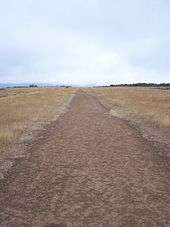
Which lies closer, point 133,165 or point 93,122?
point 133,165

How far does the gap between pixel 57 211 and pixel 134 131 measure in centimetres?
1345

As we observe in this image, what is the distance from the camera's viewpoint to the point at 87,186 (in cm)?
989

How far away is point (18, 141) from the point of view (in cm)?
1766

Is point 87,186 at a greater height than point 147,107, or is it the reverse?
point 147,107

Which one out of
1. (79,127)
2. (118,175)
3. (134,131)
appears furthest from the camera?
(79,127)

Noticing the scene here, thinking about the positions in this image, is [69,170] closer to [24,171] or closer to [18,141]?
[24,171]

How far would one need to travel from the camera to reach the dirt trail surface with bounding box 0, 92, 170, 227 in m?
7.76

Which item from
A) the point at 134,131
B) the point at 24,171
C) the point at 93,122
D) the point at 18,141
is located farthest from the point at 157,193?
the point at 93,122

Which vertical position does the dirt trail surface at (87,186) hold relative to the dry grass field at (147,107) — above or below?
below

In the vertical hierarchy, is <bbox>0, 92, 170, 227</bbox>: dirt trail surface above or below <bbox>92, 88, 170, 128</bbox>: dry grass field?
below

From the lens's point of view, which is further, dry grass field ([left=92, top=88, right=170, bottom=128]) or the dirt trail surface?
dry grass field ([left=92, top=88, right=170, bottom=128])

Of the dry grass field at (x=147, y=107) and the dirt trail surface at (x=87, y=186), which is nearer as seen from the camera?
the dirt trail surface at (x=87, y=186)

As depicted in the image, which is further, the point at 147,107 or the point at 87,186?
the point at 147,107

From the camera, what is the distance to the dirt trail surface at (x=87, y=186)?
7.76 metres
